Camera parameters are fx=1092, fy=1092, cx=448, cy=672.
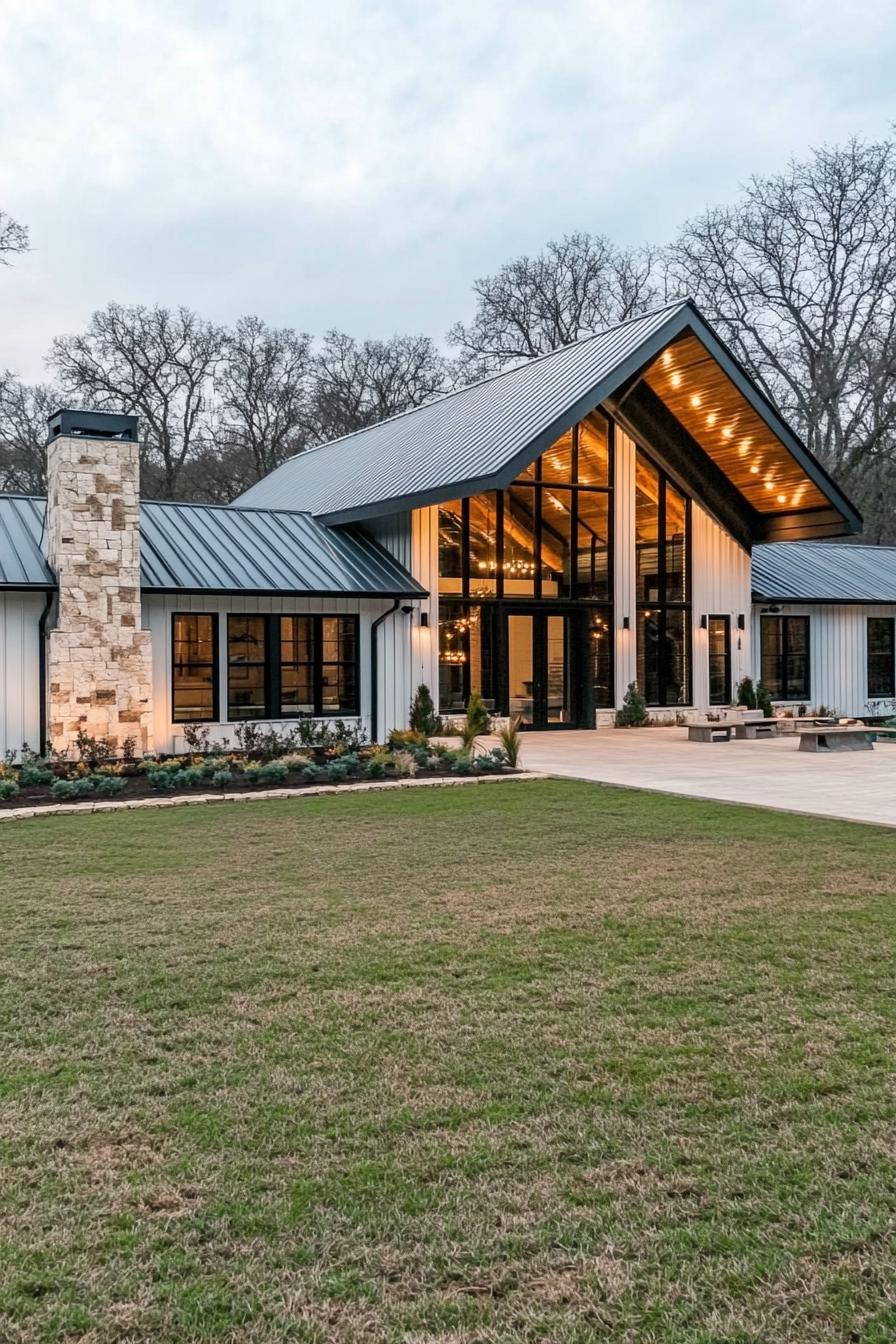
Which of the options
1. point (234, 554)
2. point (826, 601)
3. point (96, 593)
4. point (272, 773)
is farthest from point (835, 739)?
point (96, 593)

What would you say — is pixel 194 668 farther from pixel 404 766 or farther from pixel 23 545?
pixel 404 766

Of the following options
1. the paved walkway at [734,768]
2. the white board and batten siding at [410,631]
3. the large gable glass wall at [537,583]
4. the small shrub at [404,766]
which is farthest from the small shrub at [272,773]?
the large gable glass wall at [537,583]

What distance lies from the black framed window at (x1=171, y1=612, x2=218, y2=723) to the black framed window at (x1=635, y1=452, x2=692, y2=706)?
781 cm

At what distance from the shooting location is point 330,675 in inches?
642

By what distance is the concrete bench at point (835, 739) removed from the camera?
1555cm

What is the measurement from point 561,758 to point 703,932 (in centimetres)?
870

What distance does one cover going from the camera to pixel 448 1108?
11.6 ft

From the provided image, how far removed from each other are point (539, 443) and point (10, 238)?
553 inches

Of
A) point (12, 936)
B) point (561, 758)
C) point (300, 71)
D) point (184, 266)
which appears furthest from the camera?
point (184, 266)

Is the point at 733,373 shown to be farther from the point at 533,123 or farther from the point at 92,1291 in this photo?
the point at 533,123

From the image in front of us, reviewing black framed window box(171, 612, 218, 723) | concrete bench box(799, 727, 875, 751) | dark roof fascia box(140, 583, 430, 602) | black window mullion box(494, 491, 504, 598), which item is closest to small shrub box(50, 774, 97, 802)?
dark roof fascia box(140, 583, 430, 602)

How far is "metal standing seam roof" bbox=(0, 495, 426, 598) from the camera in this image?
14586mm

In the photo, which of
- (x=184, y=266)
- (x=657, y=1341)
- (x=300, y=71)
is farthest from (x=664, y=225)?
(x=657, y=1341)

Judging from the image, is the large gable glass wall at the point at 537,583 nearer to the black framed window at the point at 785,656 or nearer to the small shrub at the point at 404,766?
the black framed window at the point at 785,656
